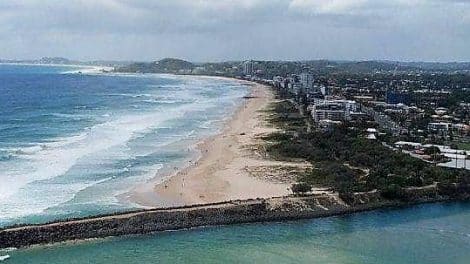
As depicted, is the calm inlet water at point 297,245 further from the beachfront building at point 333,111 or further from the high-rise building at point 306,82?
the high-rise building at point 306,82

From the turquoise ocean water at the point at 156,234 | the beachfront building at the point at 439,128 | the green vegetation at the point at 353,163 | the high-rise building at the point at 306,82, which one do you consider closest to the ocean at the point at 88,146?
the turquoise ocean water at the point at 156,234

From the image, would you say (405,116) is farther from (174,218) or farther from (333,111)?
(174,218)

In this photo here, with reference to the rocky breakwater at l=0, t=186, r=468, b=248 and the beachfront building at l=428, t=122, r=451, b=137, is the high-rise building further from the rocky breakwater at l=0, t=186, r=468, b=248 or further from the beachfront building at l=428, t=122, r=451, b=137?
the rocky breakwater at l=0, t=186, r=468, b=248

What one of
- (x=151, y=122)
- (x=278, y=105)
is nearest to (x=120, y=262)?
(x=151, y=122)

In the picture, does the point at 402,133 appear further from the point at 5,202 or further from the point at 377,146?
the point at 5,202

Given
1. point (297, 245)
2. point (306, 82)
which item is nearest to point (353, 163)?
point (297, 245)

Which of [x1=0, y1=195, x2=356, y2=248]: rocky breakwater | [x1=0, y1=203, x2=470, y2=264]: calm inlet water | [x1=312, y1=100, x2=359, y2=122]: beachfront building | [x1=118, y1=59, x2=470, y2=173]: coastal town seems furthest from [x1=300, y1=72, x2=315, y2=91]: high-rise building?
[x1=0, y1=203, x2=470, y2=264]: calm inlet water
